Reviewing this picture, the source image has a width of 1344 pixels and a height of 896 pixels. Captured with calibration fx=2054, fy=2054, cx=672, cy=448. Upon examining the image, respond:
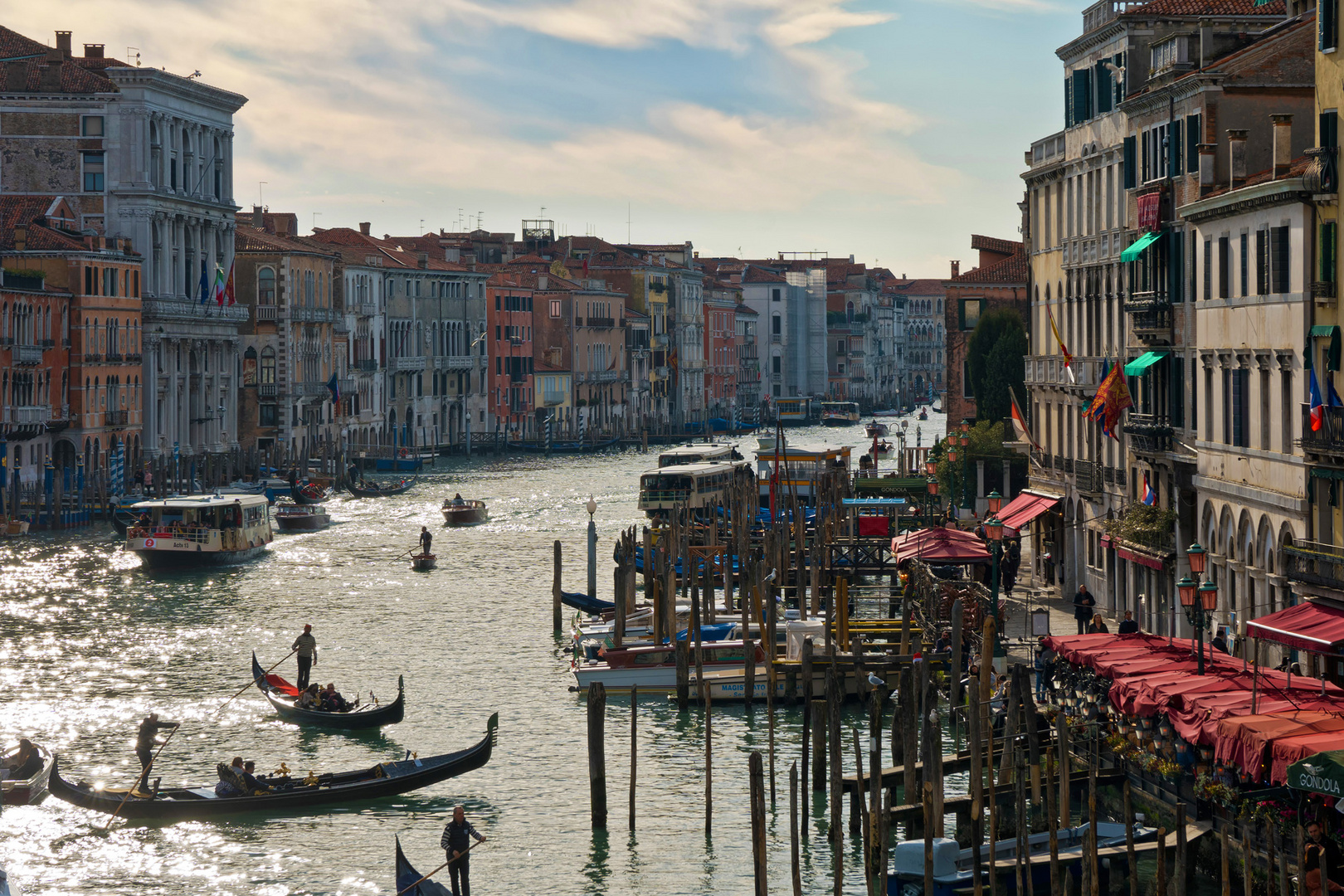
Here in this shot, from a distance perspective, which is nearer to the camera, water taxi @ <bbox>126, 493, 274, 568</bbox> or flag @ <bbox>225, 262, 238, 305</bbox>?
water taxi @ <bbox>126, 493, 274, 568</bbox>

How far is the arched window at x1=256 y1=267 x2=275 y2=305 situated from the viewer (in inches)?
3211

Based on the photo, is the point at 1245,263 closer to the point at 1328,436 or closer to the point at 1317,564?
the point at 1328,436

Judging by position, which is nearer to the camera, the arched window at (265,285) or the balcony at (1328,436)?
the balcony at (1328,436)

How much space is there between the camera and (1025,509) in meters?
37.2

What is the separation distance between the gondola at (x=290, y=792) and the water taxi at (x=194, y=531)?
2335 cm

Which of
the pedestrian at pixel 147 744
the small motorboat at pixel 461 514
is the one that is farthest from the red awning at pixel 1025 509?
the small motorboat at pixel 461 514

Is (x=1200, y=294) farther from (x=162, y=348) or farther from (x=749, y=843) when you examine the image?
(x=162, y=348)

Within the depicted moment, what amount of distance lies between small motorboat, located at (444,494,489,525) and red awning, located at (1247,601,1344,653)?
133 ft

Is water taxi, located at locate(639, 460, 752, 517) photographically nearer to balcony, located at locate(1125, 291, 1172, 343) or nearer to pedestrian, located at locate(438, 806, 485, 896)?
balcony, located at locate(1125, 291, 1172, 343)

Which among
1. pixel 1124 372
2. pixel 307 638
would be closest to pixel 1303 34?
pixel 1124 372

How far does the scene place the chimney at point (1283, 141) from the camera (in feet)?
81.1

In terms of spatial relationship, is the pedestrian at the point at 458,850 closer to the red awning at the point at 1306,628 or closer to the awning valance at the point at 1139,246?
the red awning at the point at 1306,628

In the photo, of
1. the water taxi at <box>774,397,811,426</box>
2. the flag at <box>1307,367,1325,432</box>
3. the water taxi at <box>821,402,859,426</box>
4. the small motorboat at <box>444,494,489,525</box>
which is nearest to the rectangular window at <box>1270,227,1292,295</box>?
the flag at <box>1307,367,1325,432</box>

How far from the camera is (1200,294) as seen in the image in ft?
91.3
